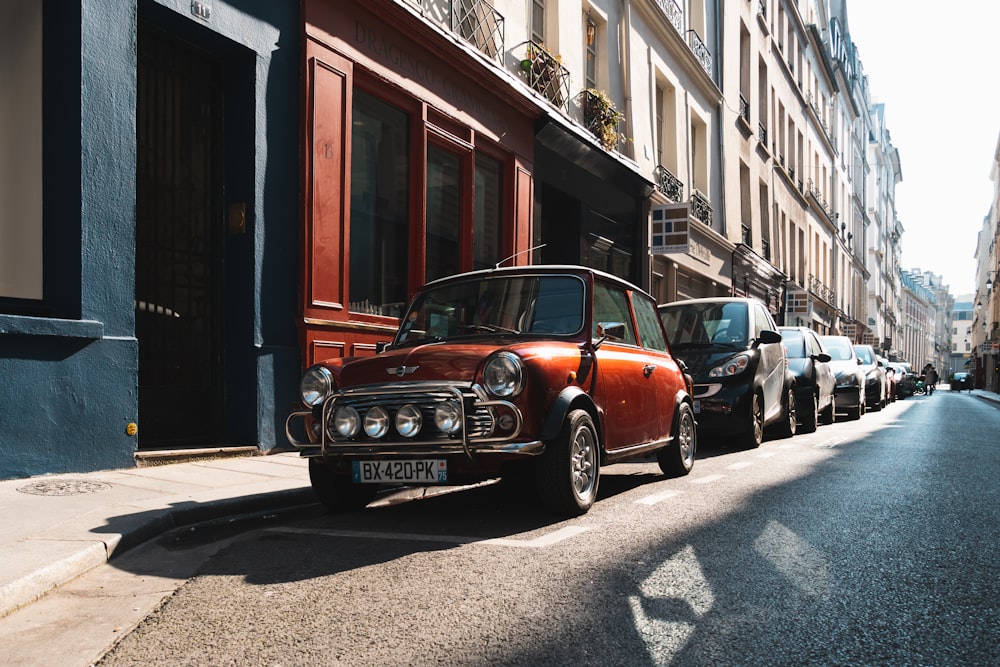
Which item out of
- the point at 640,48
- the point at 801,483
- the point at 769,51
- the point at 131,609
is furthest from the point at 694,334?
the point at 769,51

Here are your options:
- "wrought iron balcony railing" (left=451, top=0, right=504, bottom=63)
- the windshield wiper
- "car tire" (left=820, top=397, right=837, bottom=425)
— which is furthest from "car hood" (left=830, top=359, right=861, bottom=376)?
the windshield wiper

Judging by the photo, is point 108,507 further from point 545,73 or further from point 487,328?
point 545,73

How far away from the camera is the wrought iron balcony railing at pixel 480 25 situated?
12531mm

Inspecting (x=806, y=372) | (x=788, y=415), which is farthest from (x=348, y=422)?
(x=806, y=372)

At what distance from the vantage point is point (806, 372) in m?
13.2

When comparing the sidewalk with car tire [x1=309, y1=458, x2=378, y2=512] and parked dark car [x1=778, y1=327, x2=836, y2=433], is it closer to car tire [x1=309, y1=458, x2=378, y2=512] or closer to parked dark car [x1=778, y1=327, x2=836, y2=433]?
car tire [x1=309, y1=458, x2=378, y2=512]

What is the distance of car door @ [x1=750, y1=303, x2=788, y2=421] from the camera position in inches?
412

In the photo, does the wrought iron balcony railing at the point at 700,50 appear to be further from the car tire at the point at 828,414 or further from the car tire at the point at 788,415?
the car tire at the point at 788,415

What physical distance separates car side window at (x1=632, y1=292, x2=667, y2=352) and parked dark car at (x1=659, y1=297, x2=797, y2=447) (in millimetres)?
2548

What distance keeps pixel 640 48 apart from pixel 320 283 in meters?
12.5

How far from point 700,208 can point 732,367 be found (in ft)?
47.4

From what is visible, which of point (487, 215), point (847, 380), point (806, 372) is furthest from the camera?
point (847, 380)

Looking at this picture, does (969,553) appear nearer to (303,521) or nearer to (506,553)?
(506,553)

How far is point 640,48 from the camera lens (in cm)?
1922
